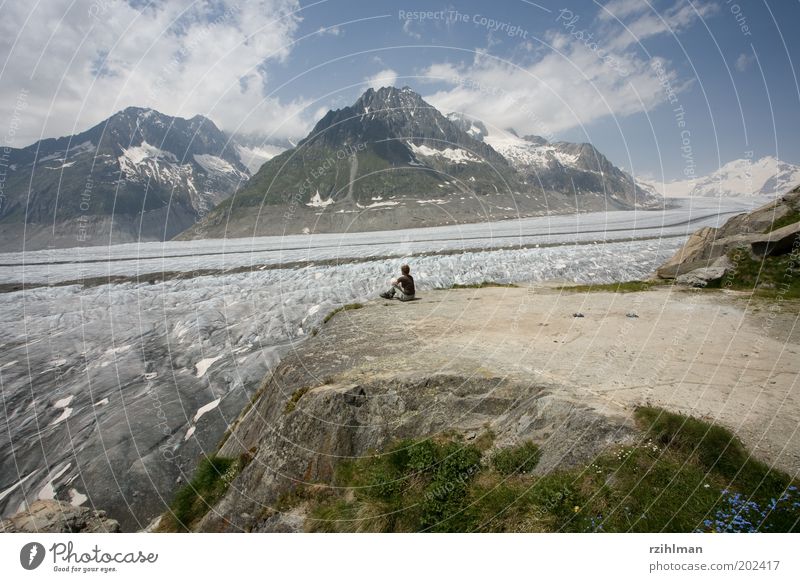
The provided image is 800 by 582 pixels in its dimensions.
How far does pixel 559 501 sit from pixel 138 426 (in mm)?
19117

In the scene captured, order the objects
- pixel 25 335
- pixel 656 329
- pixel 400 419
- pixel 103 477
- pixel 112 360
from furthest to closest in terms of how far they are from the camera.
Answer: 1. pixel 25 335
2. pixel 112 360
3. pixel 103 477
4. pixel 656 329
5. pixel 400 419

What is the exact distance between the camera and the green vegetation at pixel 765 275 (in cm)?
1744

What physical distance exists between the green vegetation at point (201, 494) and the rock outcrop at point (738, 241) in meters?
20.9

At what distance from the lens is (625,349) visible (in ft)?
37.7

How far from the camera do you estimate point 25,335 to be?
31266 millimetres

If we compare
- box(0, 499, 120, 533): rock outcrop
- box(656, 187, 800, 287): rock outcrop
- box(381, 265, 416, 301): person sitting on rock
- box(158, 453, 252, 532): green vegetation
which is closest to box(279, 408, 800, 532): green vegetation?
box(158, 453, 252, 532): green vegetation

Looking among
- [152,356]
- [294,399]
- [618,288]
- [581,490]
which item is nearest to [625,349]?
[581,490]

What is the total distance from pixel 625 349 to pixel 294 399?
28.8 ft

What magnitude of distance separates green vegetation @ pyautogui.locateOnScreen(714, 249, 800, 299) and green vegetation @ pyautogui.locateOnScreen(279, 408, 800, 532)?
14.2m

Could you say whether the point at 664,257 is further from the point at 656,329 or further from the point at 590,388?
the point at 590,388

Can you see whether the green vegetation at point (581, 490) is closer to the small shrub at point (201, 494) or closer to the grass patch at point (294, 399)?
the grass patch at point (294, 399)

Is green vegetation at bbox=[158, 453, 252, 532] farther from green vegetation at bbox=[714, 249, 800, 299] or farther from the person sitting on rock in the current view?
green vegetation at bbox=[714, 249, 800, 299]
